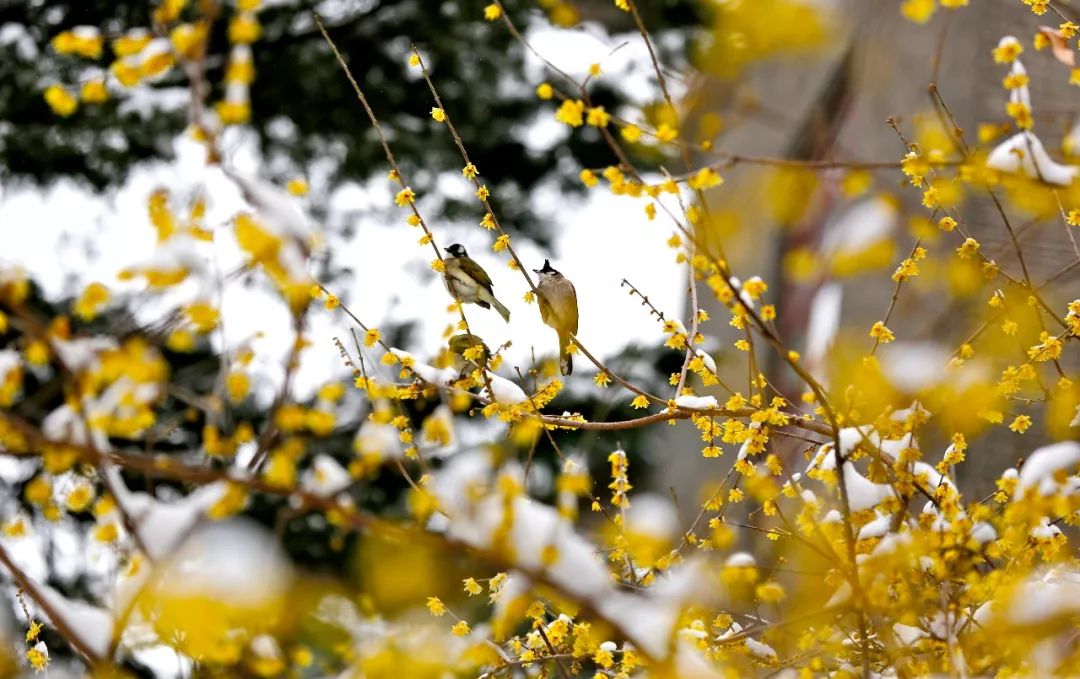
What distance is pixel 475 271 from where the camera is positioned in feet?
9.95

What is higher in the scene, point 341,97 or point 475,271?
point 341,97

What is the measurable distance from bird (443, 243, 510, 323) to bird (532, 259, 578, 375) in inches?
5.4

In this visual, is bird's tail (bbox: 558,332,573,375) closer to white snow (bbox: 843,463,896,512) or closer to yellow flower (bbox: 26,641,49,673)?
white snow (bbox: 843,463,896,512)

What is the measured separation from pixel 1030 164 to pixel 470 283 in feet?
5.45

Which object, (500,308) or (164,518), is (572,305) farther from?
(164,518)

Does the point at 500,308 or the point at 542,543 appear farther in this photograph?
the point at 500,308

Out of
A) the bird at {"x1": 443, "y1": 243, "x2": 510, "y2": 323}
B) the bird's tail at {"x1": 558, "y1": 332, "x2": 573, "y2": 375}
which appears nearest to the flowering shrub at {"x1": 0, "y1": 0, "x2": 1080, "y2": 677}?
the bird's tail at {"x1": 558, "y1": 332, "x2": 573, "y2": 375}

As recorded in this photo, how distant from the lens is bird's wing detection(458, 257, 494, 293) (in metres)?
3.00

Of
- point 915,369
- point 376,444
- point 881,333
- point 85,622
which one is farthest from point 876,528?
point 85,622

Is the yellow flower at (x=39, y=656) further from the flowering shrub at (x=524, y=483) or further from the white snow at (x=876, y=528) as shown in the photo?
the white snow at (x=876, y=528)

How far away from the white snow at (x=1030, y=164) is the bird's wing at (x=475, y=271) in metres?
1.59

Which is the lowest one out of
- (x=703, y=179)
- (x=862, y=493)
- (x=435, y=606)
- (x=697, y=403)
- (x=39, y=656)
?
(x=39, y=656)

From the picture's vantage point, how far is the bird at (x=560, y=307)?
2889 mm


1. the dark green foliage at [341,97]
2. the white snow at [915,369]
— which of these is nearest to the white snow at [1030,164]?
the white snow at [915,369]
